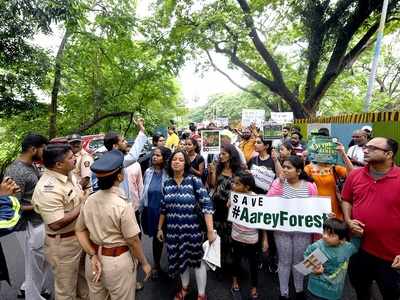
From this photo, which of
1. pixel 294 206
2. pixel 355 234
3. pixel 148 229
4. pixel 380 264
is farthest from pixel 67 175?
pixel 380 264

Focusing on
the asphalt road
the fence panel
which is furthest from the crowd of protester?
the fence panel

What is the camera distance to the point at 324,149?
139 inches

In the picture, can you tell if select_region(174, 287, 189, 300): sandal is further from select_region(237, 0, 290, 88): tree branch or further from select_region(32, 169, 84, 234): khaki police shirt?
select_region(237, 0, 290, 88): tree branch

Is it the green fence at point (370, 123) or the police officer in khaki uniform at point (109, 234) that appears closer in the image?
the police officer in khaki uniform at point (109, 234)

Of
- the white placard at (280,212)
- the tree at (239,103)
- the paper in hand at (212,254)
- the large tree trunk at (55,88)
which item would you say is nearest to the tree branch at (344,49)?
the tree at (239,103)

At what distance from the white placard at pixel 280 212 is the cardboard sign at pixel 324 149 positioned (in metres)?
0.54

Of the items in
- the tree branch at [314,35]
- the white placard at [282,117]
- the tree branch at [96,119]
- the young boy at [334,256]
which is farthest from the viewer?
the white placard at [282,117]

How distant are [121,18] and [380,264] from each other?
983 centimetres

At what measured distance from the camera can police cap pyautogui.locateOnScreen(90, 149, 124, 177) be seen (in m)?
2.22

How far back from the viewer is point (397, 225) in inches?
101

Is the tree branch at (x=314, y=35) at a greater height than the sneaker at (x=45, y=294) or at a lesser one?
greater

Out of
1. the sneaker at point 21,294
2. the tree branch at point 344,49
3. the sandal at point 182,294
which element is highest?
the tree branch at point 344,49

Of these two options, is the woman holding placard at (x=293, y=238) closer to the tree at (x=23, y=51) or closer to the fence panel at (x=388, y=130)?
the fence panel at (x=388, y=130)

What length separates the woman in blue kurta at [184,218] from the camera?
3.31m
